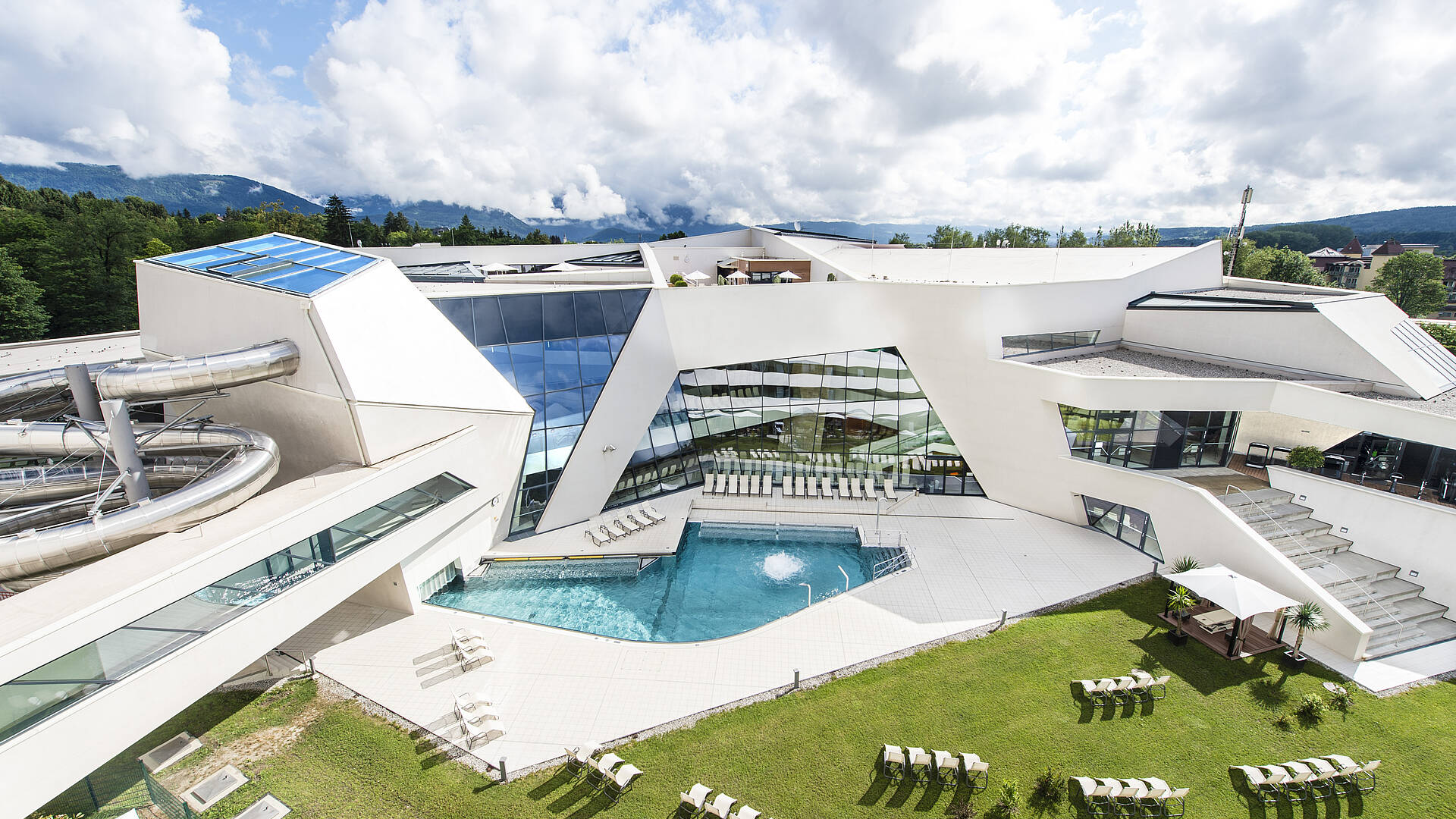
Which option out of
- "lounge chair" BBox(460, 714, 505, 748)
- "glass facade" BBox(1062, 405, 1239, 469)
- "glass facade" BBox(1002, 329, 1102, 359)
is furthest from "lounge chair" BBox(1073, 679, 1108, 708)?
"lounge chair" BBox(460, 714, 505, 748)

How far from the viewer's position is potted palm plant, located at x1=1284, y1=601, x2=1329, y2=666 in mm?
12812

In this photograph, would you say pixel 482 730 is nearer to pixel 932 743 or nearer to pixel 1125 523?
pixel 932 743

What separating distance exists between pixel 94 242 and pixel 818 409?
59476 mm

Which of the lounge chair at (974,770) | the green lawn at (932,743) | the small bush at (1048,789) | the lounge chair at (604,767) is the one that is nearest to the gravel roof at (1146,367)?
the green lawn at (932,743)

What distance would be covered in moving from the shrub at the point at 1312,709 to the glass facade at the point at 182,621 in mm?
20349

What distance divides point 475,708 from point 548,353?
10629 mm

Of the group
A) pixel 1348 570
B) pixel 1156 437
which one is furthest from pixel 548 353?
pixel 1348 570

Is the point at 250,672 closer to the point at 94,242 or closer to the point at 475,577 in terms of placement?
the point at 475,577

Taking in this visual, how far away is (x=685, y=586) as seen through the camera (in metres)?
17.0

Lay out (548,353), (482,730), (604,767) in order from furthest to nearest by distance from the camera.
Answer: (548,353), (482,730), (604,767)

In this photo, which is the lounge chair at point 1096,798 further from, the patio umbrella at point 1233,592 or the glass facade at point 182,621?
the glass facade at point 182,621

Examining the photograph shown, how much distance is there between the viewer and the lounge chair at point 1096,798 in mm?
9633

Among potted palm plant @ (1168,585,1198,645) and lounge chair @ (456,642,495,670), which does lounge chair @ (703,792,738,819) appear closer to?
lounge chair @ (456,642,495,670)

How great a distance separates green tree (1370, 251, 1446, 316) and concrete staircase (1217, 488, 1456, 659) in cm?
5991
